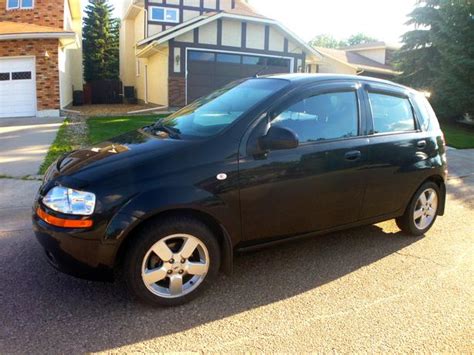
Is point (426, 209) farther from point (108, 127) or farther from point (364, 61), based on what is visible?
point (364, 61)

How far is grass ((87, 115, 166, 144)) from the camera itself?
11367mm

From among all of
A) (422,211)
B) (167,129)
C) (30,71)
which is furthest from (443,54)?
(167,129)

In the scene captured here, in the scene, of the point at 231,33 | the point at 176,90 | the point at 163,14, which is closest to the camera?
the point at 176,90

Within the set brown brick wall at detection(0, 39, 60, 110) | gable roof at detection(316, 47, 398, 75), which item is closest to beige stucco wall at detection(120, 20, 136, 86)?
gable roof at detection(316, 47, 398, 75)

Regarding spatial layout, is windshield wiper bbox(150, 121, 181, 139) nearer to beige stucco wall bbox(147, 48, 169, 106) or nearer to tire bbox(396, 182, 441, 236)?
tire bbox(396, 182, 441, 236)

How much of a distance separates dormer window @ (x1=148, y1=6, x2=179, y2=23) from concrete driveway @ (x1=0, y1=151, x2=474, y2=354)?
2241 centimetres

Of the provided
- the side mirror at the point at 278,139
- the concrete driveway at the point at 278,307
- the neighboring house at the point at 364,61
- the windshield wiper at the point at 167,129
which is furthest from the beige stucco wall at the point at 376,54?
the side mirror at the point at 278,139

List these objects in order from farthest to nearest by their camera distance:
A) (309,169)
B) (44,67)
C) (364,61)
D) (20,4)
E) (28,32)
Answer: (364,61)
(20,4)
(44,67)
(28,32)
(309,169)

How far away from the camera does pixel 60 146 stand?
10.1 meters

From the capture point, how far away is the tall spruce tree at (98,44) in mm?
31688

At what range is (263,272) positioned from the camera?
160 inches

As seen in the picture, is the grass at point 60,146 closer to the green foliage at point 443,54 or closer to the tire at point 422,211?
the tire at point 422,211

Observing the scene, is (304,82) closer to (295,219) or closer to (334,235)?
(295,219)

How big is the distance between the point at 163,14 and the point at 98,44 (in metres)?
8.73
